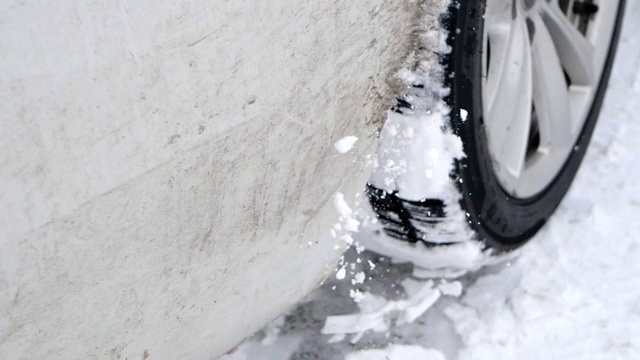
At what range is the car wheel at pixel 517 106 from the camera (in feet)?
4.09

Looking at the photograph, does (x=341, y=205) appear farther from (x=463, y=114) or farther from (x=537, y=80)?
(x=537, y=80)

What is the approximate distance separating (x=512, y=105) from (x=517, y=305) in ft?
1.44

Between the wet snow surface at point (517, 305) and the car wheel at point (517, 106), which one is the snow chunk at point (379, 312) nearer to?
the wet snow surface at point (517, 305)

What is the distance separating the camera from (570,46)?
1.63m

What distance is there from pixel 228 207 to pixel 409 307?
0.66 m

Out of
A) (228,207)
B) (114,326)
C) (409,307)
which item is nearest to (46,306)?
(114,326)

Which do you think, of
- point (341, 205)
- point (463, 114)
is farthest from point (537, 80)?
point (341, 205)

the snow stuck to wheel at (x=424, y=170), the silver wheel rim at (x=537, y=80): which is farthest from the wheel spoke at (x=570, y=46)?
the snow stuck to wheel at (x=424, y=170)

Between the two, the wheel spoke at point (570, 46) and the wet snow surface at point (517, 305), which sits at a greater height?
the wheel spoke at point (570, 46)

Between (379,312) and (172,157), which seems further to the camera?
(379,312)

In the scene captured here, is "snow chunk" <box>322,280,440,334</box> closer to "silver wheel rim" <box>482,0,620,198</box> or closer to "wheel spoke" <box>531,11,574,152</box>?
"silver wheel rim" <box>482,0,620,198</box>

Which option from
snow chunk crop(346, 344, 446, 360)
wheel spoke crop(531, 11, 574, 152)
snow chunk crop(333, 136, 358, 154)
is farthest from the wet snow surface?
snow chunk crop(333, 136, 358, 154)

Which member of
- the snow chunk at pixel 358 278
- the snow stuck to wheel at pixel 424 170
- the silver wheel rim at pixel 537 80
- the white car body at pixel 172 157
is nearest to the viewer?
the white car body at pixel 172 157

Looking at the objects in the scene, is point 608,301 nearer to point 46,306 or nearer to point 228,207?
point 228,207
